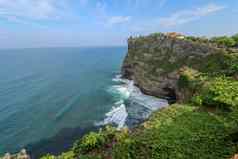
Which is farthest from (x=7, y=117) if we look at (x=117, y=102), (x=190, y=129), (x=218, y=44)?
(x=218, y=44)

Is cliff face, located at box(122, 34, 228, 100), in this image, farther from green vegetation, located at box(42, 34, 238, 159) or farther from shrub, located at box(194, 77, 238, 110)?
green vegetation, located at box(42, 34, 238, 159)

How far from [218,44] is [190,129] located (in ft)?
124

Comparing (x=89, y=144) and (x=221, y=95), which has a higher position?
(x=221, y=95)

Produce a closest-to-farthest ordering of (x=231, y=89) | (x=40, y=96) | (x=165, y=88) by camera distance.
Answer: (x=231, y=89)
(x=165, y=88)
(x=40, y=96)

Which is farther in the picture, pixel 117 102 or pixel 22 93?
pixel 22 93

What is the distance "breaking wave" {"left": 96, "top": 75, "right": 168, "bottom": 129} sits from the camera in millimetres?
41844

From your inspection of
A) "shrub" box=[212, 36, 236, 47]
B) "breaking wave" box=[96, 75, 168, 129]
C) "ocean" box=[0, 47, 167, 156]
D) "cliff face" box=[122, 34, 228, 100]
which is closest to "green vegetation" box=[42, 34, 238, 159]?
"ocean" box=[0, 47, 167, 156]

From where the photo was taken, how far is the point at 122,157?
16281 mm

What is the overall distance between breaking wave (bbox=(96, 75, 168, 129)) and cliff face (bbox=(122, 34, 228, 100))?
2855mm

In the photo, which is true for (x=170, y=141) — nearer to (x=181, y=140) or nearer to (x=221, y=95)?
(x=181, y=140)

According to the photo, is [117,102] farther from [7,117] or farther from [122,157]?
[122,157]

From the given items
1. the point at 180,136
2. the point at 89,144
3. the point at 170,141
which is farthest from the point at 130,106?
the point at 170,141

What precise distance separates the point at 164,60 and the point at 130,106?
1685 cm

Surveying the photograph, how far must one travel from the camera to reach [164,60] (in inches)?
2245
